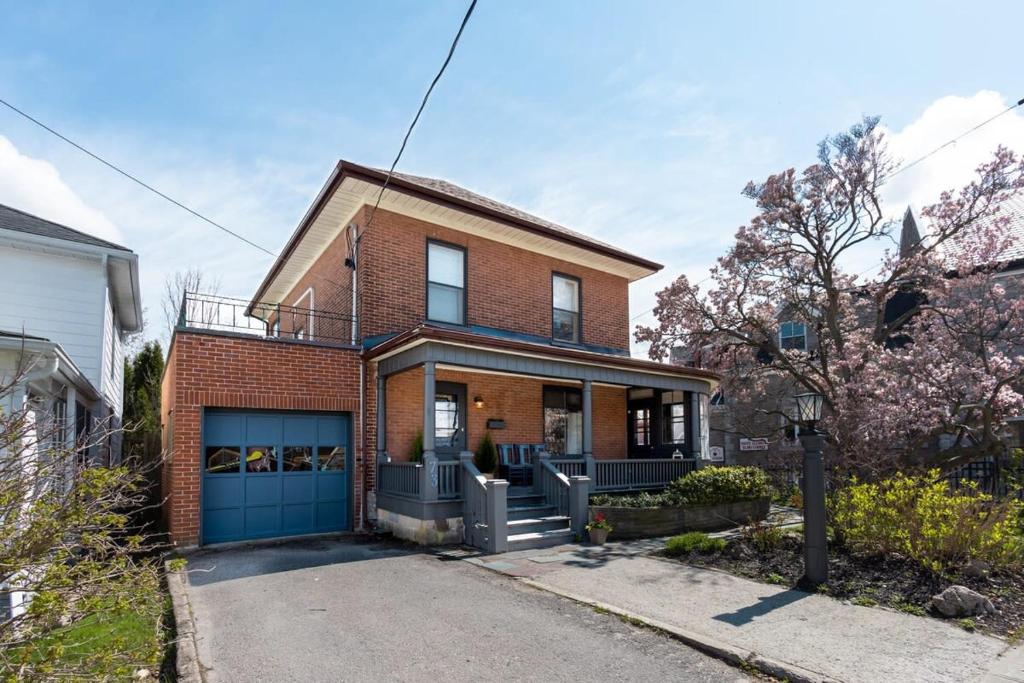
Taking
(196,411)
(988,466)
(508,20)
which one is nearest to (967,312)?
(988,466)

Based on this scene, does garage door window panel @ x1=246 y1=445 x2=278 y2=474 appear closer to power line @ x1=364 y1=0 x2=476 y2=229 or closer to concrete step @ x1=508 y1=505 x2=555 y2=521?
concrete step @ x1=508 y1=505 x2=555 y2=521

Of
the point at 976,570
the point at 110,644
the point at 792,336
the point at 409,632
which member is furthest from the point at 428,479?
the point at 792,336

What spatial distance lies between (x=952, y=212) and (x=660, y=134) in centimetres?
774

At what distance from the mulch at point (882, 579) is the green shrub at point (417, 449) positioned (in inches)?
199

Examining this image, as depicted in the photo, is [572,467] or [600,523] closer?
[600,523]

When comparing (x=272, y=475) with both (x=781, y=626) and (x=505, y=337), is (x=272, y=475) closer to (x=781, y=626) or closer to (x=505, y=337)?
(x=505, y=337)

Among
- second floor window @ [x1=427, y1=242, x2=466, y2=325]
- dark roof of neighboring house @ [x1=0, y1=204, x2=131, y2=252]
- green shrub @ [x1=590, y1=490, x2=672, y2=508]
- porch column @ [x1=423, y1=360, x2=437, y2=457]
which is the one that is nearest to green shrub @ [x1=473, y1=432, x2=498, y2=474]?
green shrub @ [x1=590, y1=490, x2=672, y2=508]

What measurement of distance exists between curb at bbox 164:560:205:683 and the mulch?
20.5 ft

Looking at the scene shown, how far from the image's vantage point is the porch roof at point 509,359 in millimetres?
10539

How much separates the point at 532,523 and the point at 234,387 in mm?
5444

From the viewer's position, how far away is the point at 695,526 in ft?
40.2

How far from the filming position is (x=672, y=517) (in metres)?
11.9

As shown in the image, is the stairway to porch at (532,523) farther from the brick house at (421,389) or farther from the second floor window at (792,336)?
the second floor window at (792,336)

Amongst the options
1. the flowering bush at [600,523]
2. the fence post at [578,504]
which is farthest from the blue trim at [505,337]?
the flowering bush at [600,523]
